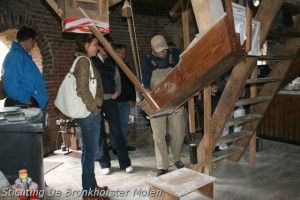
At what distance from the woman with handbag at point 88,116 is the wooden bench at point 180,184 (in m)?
0.61

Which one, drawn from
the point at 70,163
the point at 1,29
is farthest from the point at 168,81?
the point at 1,29

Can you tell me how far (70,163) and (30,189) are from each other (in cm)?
226

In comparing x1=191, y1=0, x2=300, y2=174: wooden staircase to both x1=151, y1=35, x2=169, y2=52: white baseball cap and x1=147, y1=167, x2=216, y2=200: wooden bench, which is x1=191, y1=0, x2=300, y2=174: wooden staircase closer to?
x1=147, y1=167, x2=216, y2=200: wooden bench

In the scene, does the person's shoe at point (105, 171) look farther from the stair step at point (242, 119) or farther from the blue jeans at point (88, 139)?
the stair step at point (242, 119)

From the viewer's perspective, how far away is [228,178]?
3.43m

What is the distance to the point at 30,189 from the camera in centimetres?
201

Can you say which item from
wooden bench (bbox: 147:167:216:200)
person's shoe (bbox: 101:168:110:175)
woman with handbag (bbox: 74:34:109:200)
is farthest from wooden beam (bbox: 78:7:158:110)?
person's shoe (bbox: 101:168:110:175)

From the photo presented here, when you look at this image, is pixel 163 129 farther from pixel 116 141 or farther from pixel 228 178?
pixel 228 178

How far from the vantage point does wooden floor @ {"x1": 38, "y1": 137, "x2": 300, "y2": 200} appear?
9.96ft

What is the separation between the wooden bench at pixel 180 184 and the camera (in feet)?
8.43

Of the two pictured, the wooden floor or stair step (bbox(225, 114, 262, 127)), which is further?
stair step (bbox(225, 114, 262, 127))

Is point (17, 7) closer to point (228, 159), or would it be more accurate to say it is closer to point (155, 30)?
point (155, 30)

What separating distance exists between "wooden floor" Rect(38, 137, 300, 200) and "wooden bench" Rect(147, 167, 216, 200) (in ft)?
0.79

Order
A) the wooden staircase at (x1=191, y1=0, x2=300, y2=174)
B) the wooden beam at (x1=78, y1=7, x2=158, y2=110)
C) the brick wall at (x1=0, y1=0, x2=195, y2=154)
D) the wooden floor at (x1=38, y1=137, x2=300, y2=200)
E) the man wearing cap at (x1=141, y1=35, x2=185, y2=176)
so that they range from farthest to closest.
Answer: the brick wall at (x1=0, y1=0, x2=195, y2=154)
the man wearing cap at (x1=141, y1=35, x2=185, y2=176)
the wooden floor at (x1=38, y1=137, x2=300, y2=200)
the wooden staircase at (x1=191, y1=0, x2=300, y2=174)
the wooden beam at (x1=78, y1=7, x2=158, y2=110)
